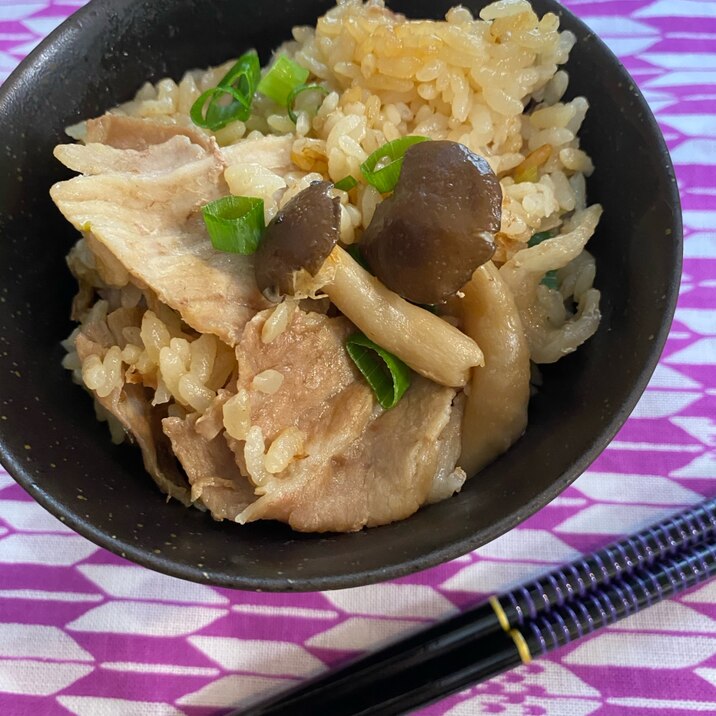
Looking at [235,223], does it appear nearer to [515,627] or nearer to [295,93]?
[295,93]

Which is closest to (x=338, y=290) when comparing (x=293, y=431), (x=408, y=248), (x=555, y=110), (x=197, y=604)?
(x=408, y=248)

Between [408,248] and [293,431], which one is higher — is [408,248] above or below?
above

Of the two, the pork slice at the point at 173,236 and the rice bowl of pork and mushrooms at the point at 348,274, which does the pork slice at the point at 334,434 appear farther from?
the pork slice at the point at 173,236

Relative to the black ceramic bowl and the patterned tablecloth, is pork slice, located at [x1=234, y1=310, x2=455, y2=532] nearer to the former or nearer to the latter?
the black ceramic bowl

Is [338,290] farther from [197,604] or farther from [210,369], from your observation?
[197,604]

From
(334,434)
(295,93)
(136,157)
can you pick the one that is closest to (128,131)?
(136,157)

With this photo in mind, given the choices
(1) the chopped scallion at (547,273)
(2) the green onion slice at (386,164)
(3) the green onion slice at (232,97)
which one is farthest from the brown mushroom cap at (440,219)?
(3) the green onion slice at (232,97)

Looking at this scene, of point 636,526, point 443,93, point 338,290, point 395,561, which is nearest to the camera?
point 395,561
